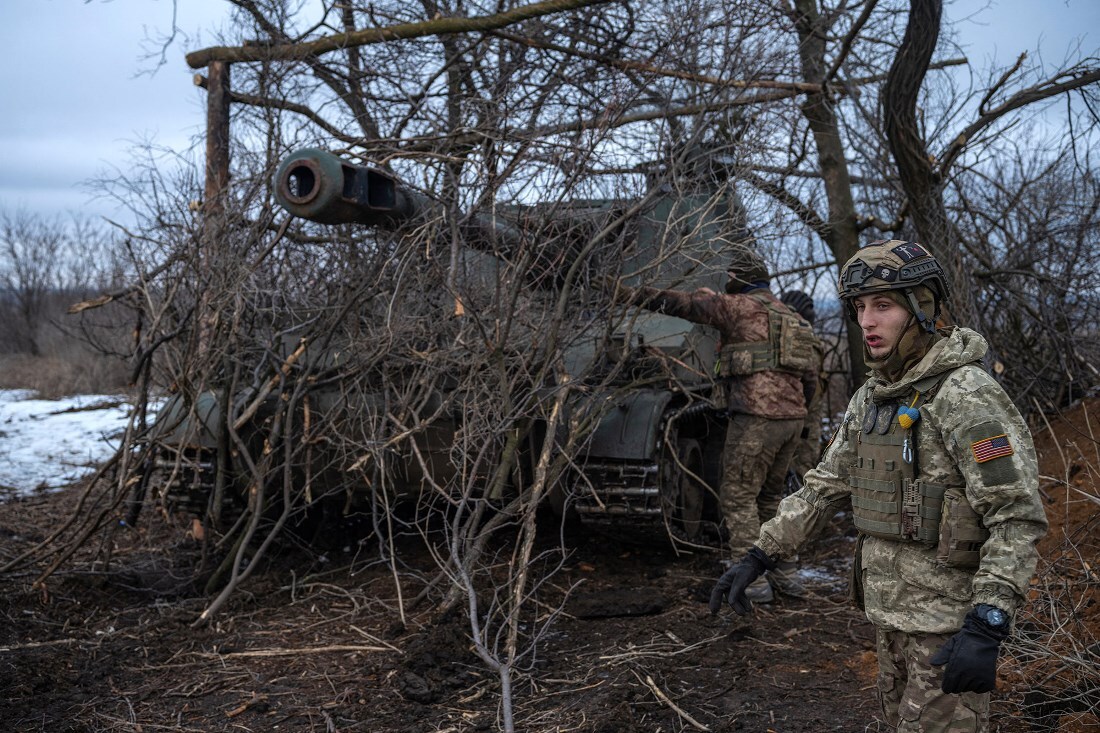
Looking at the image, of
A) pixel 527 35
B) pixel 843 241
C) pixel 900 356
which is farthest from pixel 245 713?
pixel 843 241

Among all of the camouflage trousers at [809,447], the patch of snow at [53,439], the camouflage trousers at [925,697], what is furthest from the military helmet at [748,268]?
the patch of snow at [53,439]

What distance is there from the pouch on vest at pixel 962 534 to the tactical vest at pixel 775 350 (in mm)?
3263

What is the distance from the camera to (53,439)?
12883 millimetres

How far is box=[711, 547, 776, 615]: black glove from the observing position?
2.90m

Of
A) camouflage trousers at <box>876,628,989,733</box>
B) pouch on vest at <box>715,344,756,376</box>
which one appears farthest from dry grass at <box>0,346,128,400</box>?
camouflage trousers at <box>876,628,989,733</box>

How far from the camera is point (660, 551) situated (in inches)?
260

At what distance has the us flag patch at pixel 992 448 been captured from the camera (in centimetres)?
249

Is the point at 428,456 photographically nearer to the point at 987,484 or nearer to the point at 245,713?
the point at 245,713

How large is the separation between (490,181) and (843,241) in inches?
171

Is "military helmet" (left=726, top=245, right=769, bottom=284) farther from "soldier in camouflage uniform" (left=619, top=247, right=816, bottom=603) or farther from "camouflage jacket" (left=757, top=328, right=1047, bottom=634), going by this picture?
"camouflage jacket" (left=757, top=328, right=1047, bottom=634)

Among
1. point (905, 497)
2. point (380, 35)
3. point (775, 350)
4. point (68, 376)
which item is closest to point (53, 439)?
point (380, 35)

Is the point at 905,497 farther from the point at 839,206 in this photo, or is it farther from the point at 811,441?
the point at 839,206

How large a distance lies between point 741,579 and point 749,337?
3.20 m

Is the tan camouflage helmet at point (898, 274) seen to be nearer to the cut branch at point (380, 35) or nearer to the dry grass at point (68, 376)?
the cut branch at point (380, 35)
